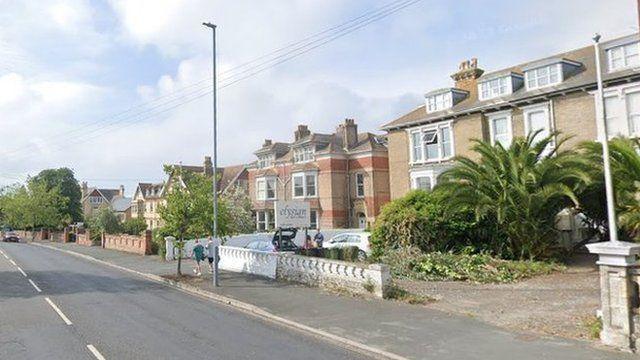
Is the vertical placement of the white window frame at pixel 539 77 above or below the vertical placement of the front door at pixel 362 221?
Answer: above

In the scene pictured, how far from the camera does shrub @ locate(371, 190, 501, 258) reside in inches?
896

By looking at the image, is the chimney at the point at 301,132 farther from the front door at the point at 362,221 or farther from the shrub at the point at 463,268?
the shrub at the point at 463,268

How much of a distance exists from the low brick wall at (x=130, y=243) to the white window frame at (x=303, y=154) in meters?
17.6

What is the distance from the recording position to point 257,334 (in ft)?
38.0

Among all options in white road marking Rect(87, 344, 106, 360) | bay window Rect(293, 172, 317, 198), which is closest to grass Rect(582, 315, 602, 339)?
white road marking Rect(87, 344, 106, 360)

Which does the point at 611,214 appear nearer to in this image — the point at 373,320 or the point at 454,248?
the point at 373,320

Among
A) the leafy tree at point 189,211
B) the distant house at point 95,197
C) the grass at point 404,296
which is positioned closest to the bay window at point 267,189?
the leafy tree at point 189,211

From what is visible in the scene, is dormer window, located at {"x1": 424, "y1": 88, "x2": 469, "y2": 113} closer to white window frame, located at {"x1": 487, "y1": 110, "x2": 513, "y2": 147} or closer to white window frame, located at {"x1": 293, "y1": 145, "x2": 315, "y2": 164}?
white window frame, located at {"x1": 487, "y1": 110, "x2": 513, "y2": 147}

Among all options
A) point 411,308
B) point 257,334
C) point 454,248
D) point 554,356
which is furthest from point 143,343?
point 454,248

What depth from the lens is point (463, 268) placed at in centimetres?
1923

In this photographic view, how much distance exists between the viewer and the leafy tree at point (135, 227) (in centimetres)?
5434

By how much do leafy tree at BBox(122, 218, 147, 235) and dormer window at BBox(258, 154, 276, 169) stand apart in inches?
519

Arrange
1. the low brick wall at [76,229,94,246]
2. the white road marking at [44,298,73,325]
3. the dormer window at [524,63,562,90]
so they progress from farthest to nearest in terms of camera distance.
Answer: the low brick wall at [76,229,94,246] < the dormer window at [524,63,562,90] < the white road marking at [44,298,73,325]

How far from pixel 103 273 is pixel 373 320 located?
1697 cm
